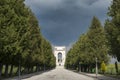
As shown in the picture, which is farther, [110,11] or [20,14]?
[20,14]

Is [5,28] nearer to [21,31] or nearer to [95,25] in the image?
[21,31]

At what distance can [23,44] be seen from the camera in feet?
148

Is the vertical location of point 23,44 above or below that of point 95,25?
below

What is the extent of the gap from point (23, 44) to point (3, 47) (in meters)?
7.44

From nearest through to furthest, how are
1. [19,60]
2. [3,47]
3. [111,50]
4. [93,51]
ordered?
[3,47]
[111,50]
[19,60]
[93,51]

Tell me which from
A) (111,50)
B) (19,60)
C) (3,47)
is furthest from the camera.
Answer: (19,60)

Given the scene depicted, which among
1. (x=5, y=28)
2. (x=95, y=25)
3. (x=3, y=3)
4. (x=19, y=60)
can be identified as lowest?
(x=19, y=60)

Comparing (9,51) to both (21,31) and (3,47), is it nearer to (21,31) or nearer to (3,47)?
(3,47)

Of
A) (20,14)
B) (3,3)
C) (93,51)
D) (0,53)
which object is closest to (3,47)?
(0,53)

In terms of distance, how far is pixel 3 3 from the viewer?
39.8m

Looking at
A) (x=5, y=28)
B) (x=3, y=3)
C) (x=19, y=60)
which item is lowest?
(x=19, y=60)

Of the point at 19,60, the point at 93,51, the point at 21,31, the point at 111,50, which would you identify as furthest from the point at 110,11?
the point at 93,51

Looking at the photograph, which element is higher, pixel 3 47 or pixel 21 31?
pixel 21 31

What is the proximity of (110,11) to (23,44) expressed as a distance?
13.2 metres
